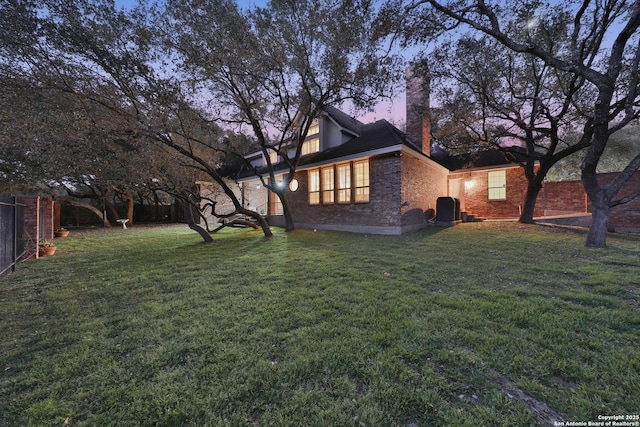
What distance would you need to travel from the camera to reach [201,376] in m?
1.83

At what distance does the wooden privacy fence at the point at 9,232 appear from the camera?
14.3ft

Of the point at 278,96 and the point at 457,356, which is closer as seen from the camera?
the point at 457,356

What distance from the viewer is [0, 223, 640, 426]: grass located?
1550mm

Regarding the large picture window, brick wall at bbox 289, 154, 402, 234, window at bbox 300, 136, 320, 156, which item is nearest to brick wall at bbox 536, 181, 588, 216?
brick wall at bbox 289, 154, 402, 234

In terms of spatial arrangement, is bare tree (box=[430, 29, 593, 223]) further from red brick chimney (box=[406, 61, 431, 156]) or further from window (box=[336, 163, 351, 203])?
window (box=[336, 163, 351, 203])

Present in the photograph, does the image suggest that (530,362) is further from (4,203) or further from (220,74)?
(220,74)

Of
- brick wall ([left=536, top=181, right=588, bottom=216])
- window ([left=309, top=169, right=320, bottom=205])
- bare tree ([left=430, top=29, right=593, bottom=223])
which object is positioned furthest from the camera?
brick wall ([left=536, top=181, right=588, bottom=216])

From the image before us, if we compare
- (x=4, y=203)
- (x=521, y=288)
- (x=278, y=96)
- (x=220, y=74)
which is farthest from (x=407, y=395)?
(x=278, y=96)

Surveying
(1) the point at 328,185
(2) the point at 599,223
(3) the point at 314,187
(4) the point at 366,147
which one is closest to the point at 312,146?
(3) the point at 314,187

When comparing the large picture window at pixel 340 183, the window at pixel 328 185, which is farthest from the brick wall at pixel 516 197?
the window at pixel 328 185

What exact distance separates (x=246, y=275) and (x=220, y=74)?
653cm

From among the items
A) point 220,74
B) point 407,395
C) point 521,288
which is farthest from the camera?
point 220,74

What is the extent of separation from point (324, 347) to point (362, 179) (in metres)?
8.46

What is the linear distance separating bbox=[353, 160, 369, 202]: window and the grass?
565 cm
